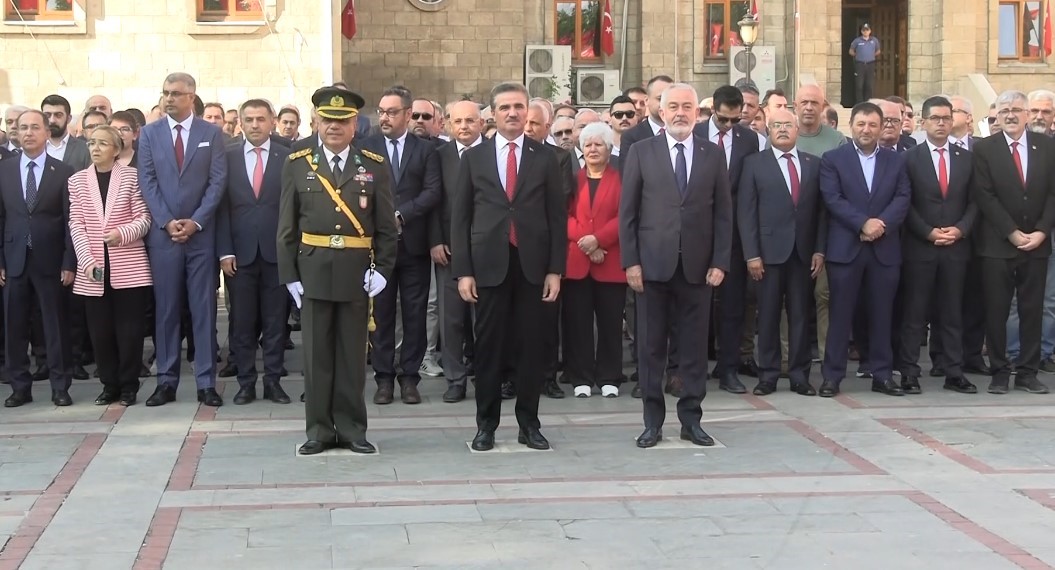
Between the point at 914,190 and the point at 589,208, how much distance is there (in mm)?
2393

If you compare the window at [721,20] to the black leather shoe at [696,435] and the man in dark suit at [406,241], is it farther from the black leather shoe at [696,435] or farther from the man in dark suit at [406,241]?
the black leather shoe at [696,435]

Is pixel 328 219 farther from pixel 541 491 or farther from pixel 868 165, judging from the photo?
pixel 868 165

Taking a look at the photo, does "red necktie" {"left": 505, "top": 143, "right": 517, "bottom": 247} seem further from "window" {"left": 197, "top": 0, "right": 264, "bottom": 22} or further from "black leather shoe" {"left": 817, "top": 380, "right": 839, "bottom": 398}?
"window" {"left": 197, "top": 0, "right": 264, "bottom": 22}

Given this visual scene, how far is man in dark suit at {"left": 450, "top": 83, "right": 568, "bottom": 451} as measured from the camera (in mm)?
8398

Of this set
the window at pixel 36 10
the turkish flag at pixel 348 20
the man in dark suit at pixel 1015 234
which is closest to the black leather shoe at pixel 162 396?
the man in dark suit at pixel 1015 234

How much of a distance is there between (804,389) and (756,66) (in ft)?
63.4

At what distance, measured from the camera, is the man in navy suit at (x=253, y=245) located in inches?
398

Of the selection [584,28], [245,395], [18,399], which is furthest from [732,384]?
[584,28]

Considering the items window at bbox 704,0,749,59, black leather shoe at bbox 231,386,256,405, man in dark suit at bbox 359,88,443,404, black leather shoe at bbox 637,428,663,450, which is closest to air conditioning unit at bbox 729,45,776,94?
window at bbox 704,0,749,59

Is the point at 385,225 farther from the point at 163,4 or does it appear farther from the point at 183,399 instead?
the point at 163,4

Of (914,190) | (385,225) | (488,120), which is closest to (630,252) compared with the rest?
(385,225)

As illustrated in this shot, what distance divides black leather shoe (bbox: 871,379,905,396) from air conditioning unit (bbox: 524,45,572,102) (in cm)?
1789

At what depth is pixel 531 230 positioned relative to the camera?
8.41 m

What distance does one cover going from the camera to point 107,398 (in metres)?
9.98
